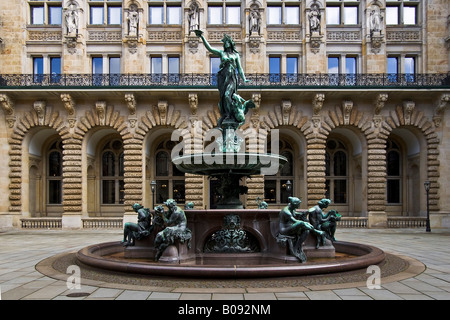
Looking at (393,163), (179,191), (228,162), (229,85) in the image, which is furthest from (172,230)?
(393,163)

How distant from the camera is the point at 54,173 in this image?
3186cm

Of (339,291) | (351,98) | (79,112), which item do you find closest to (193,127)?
(79,112)

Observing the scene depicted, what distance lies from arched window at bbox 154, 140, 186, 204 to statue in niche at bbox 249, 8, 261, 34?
11.3 meters

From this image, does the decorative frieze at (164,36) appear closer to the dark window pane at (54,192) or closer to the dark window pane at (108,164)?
the dark window pane at (108,164)

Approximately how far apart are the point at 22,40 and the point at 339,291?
30190mm

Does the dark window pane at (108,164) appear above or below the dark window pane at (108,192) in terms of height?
above

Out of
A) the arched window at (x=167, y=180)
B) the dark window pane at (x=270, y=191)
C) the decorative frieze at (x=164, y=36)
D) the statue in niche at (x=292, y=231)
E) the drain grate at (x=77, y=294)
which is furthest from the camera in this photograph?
the arched window at (x=167, y=180)

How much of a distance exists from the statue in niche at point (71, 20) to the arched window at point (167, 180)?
11061mm

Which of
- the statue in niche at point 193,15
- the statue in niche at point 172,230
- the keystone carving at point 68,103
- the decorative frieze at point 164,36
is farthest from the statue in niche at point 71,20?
the statue in niche at point 172,230

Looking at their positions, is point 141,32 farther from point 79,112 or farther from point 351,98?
point 351,98

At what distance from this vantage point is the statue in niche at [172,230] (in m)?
9.21

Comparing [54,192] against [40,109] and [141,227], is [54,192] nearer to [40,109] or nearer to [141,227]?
[40,109]

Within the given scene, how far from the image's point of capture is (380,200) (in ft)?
87.8
